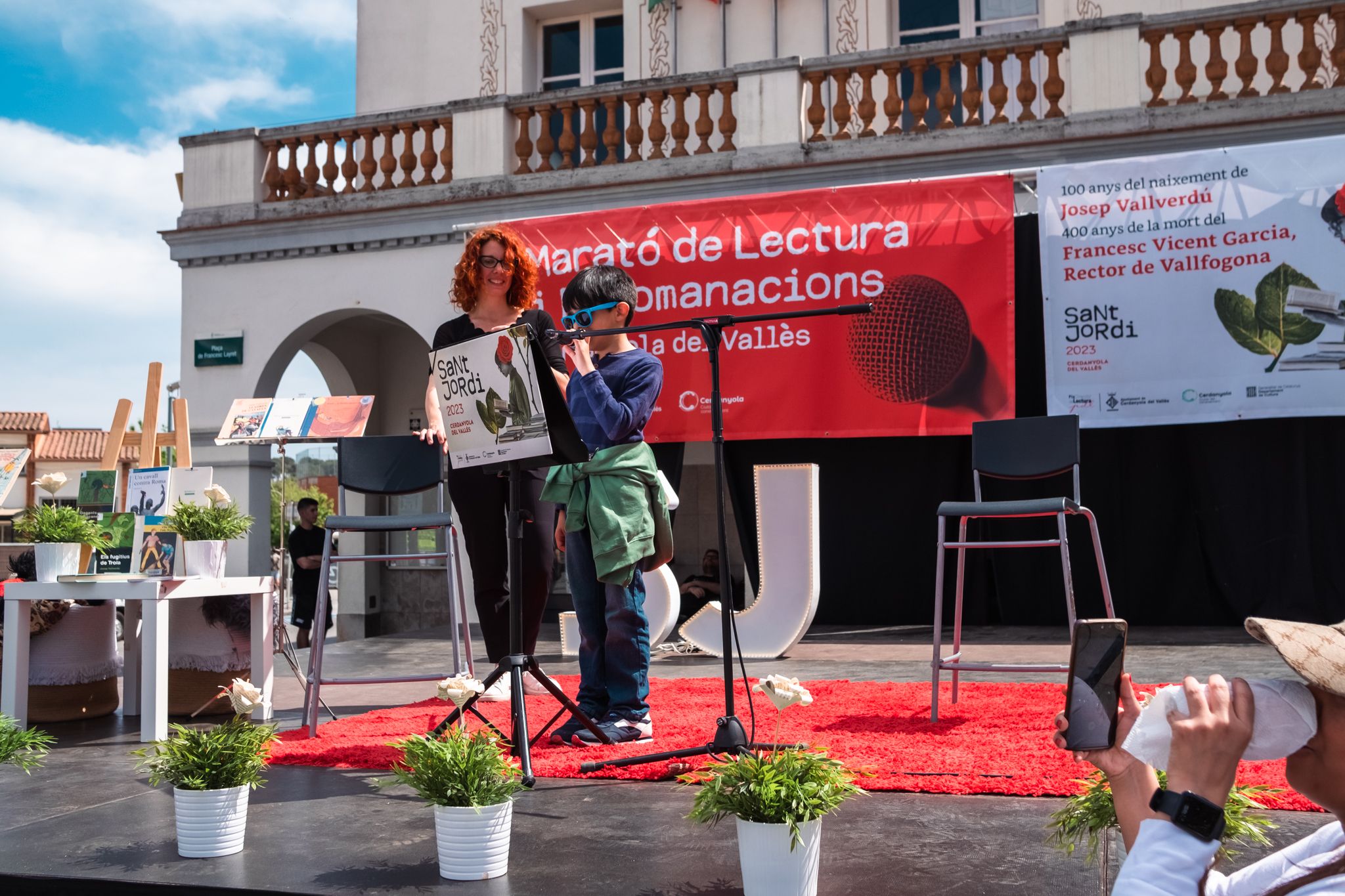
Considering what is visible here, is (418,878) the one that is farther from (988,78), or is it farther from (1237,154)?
(988,78)

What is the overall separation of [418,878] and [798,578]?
12.9 ft

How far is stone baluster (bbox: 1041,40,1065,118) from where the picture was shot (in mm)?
8562

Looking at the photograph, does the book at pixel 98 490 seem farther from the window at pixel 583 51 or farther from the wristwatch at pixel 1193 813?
the window at pixel 583 51

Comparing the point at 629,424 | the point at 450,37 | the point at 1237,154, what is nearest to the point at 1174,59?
the point at 1237,154

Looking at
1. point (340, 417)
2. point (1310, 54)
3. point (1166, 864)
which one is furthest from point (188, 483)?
point (1310, 54)

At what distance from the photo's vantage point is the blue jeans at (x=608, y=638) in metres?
3.65

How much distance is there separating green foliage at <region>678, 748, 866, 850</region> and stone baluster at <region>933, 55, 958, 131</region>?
741cm

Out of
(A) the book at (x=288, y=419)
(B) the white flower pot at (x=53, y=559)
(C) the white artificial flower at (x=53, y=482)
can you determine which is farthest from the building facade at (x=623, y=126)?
(B) the white flower pot at (x=53, y=559)

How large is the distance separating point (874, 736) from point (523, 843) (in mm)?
1568

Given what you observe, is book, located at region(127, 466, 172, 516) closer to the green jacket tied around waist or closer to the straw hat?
the green jacket tied around waist

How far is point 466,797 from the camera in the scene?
7.64 ft

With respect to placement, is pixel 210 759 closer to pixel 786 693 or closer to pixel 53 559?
pixel 786 693

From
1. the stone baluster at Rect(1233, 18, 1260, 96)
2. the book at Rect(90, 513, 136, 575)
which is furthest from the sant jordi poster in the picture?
the stone baluster at Rect(1233, 18, 1260, 96)

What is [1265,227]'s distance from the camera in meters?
7.04
